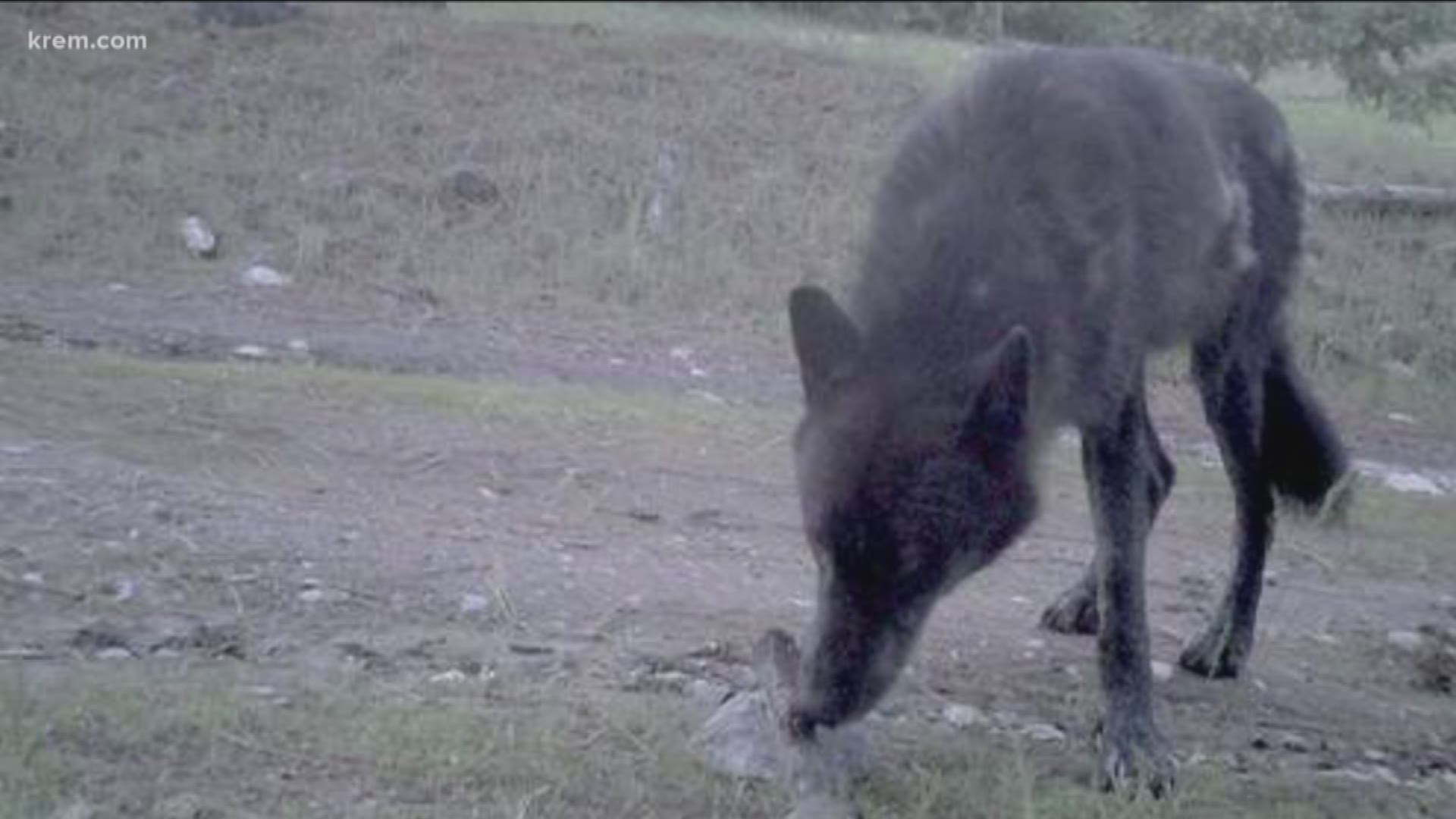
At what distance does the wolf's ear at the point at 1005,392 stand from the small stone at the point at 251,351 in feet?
19.9

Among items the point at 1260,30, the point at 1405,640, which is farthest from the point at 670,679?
the point at 1260,30

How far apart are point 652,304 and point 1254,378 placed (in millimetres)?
6128

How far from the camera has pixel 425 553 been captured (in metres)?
7.70

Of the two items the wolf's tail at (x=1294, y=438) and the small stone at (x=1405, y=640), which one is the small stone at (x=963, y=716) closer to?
the wolf's tail at (x=1294, y=438)

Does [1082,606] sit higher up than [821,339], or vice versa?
[821,339]

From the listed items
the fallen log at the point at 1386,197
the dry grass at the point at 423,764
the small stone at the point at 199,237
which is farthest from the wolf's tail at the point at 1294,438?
the small stone at the point at 199,237

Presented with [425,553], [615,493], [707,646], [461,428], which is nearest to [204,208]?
[461,428]

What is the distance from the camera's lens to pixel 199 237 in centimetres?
1350

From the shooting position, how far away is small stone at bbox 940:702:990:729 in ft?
22.2

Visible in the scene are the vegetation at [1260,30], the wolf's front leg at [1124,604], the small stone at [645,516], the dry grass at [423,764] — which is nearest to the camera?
the dry grass at [423,764]

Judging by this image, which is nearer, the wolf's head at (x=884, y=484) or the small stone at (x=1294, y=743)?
the wolf's head at (x=884, y=484)

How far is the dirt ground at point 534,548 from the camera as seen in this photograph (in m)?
6.81

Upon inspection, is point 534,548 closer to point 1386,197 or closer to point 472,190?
point 1386,197

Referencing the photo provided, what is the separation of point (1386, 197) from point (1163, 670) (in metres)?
3.20
